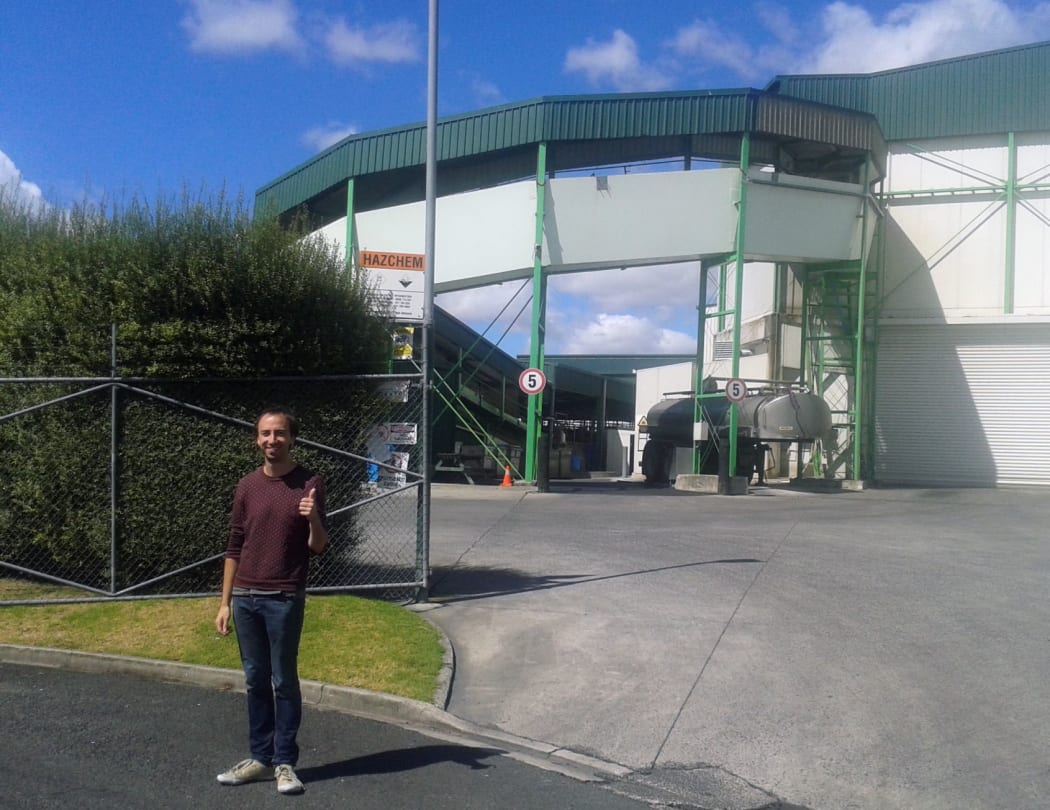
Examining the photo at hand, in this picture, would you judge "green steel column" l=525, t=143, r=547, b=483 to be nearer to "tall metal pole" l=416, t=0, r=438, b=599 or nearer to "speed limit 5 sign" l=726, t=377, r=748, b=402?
"speed limit 5 sign" l=726, t=377, r=748, b=402

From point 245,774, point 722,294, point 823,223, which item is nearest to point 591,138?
point 722,294

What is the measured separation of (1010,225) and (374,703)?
85.6 ft

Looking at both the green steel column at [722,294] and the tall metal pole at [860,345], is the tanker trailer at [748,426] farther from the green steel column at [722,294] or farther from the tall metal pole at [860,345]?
the green steel column at [722,294]

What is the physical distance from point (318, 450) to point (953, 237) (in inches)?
956

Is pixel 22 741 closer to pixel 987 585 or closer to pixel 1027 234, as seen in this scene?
pixel 987 585

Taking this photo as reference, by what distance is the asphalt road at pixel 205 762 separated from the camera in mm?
5145

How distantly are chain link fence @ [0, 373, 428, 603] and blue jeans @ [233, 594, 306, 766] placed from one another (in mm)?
3697

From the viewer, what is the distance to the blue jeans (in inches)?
206

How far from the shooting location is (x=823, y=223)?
2631 centimetres

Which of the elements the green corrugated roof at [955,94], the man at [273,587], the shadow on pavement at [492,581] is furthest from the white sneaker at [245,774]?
the green corrugated roof at [955,94]

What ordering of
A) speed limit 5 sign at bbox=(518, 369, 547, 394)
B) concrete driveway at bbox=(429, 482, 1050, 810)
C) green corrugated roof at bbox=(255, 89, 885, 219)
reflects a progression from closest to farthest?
concrete driveway at bbox=(429, 482, 1050, 810) → speed limit 5 sign at bbox=(518, 369, 547, 394) → green corrugated roof at bbox=(255, 89, 885, 219)

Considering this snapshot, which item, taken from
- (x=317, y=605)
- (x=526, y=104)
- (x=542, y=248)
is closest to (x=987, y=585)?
(x=317, y=605)

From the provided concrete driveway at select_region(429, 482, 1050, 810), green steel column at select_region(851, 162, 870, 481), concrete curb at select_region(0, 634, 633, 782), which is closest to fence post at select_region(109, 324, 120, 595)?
concrete curb at select_region(0, 634, 633, 782)

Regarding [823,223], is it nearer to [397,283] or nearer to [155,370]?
[397,283]
